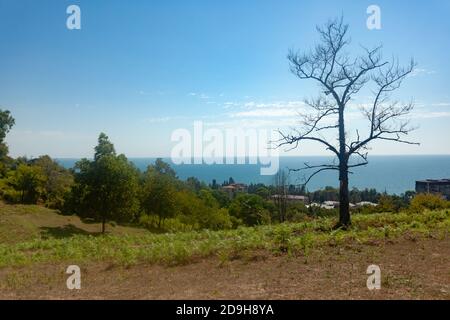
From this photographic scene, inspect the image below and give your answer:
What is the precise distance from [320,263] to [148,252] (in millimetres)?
4549

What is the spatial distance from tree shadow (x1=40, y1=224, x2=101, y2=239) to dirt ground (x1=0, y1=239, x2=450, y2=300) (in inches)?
741

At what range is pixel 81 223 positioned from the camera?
33.9m

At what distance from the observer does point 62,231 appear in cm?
2902

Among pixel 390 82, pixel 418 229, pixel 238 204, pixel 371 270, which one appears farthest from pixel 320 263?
pixel 238 204

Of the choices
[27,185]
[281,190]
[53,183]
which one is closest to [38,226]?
[27,185]

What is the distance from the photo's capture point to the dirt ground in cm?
630

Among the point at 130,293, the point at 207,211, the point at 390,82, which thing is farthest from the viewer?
the point at 207,211

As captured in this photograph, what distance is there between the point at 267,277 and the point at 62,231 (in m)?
25.6

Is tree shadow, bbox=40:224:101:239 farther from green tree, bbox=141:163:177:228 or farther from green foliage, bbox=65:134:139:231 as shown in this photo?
green tree, bbox=141:163:177:228

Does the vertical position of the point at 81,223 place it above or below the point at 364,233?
below

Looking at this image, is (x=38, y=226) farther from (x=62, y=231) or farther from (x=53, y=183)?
(x=53, y=183)

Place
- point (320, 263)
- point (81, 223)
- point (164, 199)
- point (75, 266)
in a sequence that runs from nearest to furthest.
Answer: point (320, 263)
point (75, 266)
point (81, 223)
point (164, 199)

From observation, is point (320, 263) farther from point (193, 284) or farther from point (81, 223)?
point (81, 223)

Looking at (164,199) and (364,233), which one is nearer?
(364,233)
